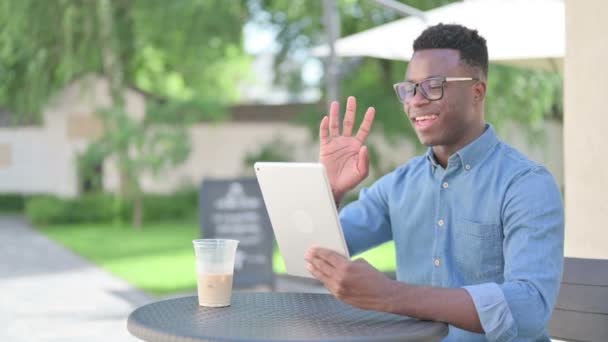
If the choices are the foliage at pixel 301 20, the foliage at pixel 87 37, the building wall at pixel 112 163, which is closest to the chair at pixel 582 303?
the foliage at pixel 301 20

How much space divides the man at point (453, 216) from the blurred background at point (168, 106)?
42.4 ft

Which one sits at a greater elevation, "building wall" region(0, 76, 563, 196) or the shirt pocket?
the shirt pocket

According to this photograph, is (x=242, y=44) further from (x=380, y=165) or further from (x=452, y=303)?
(x=452, y=303)

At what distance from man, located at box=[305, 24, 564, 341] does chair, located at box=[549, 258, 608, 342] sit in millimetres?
480

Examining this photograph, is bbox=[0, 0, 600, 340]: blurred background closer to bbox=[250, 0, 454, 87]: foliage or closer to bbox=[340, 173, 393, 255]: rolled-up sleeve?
bbox=[250, 0, 454, 87]: foliage

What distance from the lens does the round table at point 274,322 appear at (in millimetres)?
2564

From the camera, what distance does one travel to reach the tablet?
270 cm

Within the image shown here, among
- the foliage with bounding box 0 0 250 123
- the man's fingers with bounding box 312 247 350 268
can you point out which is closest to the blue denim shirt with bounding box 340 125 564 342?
the man's fingers with bounding box 312 247 350 268

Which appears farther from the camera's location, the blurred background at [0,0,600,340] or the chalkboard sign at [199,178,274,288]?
the blurred background at [0,0,600,340]

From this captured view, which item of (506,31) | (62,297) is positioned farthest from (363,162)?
(62,297)

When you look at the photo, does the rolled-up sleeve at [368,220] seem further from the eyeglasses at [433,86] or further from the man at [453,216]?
the eyeglasses at [433,86]

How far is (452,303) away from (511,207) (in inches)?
13.4

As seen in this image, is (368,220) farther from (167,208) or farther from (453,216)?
(167,208)

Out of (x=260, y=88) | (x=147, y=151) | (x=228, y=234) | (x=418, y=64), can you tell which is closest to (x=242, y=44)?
(x=147, y=151)
